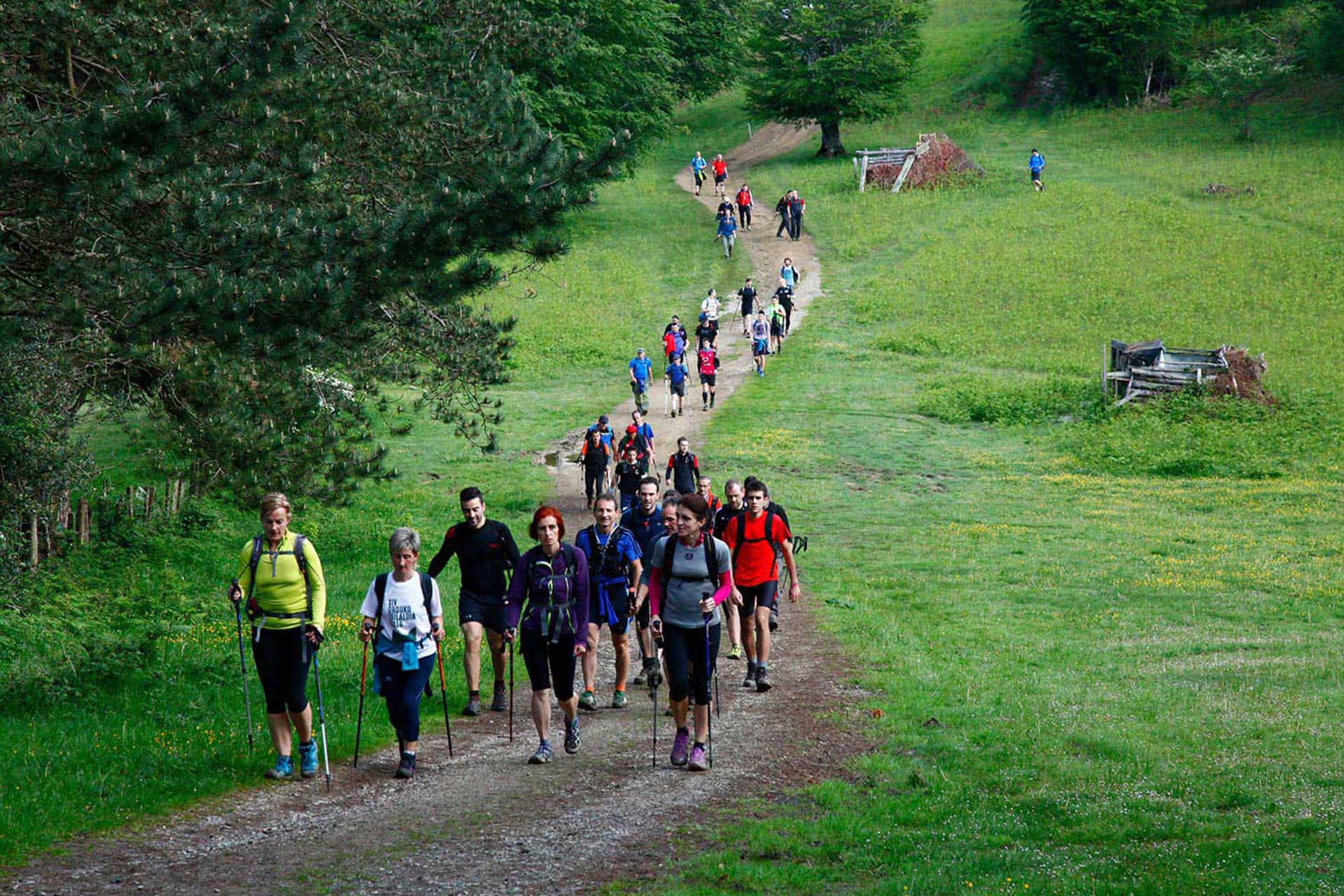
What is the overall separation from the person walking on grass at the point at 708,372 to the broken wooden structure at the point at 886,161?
27.3 meters

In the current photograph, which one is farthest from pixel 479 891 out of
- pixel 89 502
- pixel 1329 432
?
pixel 1329 432

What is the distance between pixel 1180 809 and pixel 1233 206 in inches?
1853

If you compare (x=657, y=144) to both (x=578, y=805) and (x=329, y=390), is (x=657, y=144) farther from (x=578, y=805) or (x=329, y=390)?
(x=578, y=805)

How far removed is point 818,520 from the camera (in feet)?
71.5

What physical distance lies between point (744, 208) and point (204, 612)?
3942 cm

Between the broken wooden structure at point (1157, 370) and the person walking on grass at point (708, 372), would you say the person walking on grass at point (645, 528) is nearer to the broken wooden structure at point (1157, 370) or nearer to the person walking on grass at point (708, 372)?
the person walking on grass at point (708, 372)

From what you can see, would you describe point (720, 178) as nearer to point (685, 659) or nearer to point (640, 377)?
point (640, 377)

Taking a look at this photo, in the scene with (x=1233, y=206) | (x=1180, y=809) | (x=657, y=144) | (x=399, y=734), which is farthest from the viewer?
(x=657, y=144)

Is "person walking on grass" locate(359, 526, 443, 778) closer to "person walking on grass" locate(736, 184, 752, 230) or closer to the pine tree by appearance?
the pine tree

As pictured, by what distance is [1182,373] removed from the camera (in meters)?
30.1

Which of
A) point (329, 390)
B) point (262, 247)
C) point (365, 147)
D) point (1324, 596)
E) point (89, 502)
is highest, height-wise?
point (365, 147)

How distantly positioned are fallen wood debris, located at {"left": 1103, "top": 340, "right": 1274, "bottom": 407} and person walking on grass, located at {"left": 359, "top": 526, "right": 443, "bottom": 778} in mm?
24539

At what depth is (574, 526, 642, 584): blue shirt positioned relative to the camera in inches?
416

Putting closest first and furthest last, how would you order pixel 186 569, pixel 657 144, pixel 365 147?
pixel 365 147 → pixel 186 569 → pixel 657 144
